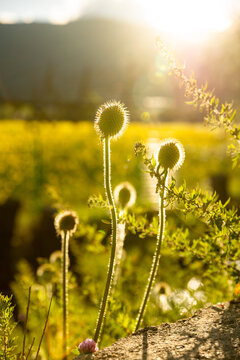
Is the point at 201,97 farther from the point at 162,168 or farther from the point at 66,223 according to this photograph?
the point at 66,223

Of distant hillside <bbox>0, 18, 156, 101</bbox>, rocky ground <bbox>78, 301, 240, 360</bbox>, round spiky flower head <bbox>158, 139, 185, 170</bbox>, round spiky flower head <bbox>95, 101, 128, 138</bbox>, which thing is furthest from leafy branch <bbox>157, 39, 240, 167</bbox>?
distant hillside <bbox>0, 18, 156, 101</bbox>

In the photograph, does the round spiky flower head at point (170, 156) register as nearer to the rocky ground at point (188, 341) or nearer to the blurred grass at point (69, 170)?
the rocky ground at point (188, 341)

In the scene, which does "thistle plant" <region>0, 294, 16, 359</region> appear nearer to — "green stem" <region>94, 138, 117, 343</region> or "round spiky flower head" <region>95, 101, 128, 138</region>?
"green stem" <region>94, 138, 117, 343</region>

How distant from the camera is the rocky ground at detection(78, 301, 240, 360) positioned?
1.35 metres

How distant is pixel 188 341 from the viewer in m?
1.45

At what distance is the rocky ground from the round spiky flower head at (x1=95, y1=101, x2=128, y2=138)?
0.83 metres

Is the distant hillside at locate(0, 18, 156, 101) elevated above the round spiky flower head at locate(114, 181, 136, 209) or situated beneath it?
elevated above

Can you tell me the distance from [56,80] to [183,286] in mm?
121072

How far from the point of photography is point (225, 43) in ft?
33.7

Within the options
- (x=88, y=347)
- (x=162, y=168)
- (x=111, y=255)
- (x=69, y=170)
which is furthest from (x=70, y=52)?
(x=88, y=347)

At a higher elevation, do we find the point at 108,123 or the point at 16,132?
the point at 16,132

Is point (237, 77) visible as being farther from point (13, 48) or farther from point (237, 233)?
point (13, 48)

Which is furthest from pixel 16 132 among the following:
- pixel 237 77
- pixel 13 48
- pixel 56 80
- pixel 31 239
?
pixel 13 48

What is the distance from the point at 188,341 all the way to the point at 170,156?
0.72 meters
